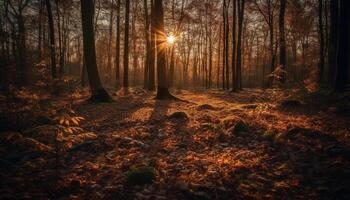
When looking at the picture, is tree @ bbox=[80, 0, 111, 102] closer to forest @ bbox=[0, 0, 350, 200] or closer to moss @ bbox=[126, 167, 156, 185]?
forest @ bbox=[0, 0, 350, 200]

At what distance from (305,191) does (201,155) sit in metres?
2.13

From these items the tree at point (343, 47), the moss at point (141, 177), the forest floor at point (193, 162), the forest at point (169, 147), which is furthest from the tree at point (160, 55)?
the moss at point (141, 177)

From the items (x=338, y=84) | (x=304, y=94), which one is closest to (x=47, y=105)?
(x=304, y=94)

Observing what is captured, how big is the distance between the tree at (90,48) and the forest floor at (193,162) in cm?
474

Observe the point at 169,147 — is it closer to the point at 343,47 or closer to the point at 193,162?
the point at 193,162

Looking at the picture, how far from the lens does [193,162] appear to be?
463cm

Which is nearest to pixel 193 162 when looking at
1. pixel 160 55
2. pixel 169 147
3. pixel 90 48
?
pixel 169 147

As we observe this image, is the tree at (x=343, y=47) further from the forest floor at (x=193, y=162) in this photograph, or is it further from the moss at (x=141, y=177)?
the moss at (x=141, y=177)

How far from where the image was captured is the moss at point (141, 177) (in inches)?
151

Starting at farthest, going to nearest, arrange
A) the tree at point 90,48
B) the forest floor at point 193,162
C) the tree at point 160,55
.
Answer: the tree at point 160,55
the tree at point 90,48
the forest floor at point 193,162

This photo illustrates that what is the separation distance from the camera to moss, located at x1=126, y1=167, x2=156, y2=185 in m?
3.83

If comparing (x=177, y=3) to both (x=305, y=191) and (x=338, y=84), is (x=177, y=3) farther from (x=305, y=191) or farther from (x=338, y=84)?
(x=305, y=191)

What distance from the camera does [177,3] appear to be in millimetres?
25812

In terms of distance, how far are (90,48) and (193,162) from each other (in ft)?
30.7
